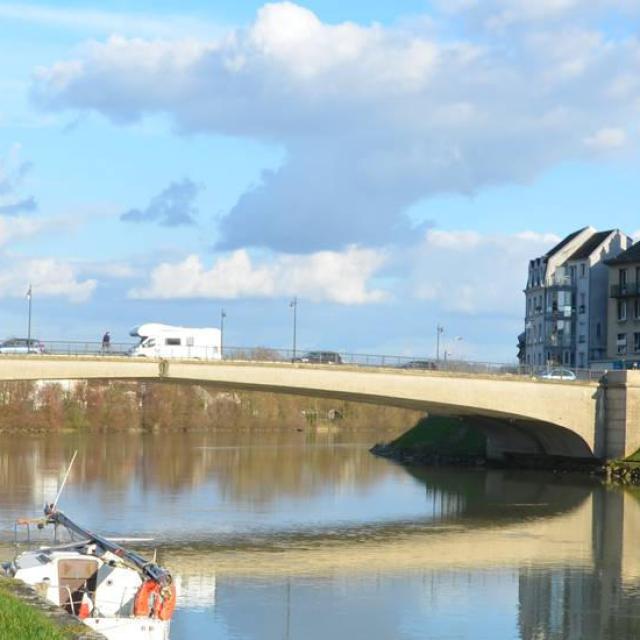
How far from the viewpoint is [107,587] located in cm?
3095

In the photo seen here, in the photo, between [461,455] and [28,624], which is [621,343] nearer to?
[461,455]

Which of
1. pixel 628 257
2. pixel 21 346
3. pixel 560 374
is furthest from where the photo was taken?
pixel 628 257

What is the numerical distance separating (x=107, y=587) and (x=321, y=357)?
44546 millimetres

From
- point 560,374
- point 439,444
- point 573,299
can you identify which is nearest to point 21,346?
point 560,374

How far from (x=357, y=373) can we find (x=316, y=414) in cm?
8778

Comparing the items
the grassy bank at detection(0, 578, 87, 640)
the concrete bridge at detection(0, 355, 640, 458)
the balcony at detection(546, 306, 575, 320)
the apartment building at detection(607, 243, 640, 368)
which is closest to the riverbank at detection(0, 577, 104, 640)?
the grassy bank at detection(0, 578, 87, 640)

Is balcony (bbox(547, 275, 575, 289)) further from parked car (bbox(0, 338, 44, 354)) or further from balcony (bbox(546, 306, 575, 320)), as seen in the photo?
parked car (bbox(0, 338, 44, 354))

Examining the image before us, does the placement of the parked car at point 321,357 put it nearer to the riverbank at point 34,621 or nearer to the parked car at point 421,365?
the parked car at point 421,365

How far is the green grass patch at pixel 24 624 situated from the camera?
20.4m

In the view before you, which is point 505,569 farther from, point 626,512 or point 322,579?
point 626,512

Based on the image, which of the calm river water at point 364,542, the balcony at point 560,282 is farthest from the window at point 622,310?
the calm river water at point 364,542

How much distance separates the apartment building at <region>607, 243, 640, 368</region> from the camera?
10088 centimetres

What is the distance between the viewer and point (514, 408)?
7712 cm

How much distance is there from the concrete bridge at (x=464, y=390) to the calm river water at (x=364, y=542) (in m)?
3.48
